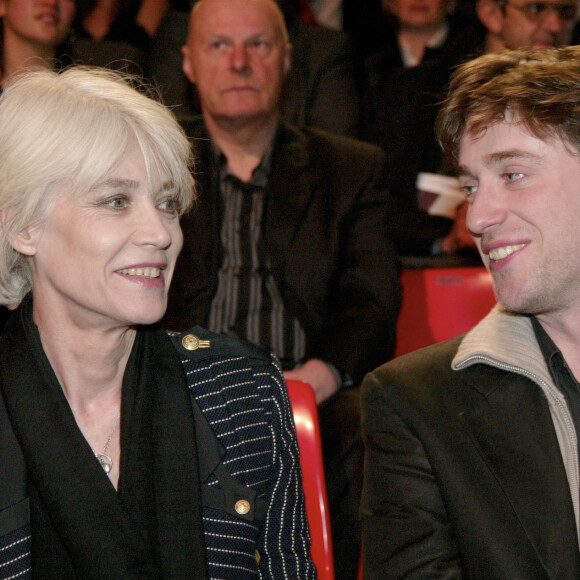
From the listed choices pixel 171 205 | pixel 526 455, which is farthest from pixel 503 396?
pixel 171 205

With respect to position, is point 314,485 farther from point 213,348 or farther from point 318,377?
point 318,377

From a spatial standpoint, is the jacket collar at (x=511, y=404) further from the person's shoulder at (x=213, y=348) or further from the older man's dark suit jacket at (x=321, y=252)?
the older man's dark suit jacket at (x=321, y=252)

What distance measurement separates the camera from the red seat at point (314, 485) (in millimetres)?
2027

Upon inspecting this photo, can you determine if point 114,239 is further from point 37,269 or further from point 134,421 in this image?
point 134,421

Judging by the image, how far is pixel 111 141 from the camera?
1.88 metres

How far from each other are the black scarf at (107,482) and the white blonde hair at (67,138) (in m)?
0.30

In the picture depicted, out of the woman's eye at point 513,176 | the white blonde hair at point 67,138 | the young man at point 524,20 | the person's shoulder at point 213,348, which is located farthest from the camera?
the young man at point 524,20

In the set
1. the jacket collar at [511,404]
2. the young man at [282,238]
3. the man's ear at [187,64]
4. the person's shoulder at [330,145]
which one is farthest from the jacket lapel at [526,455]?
the man's ear at [187,64]

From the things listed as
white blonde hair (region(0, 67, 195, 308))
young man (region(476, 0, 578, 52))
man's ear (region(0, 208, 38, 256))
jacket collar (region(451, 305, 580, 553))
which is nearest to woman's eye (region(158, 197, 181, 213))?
white blonde hair (region(0, 67, 195, 308))

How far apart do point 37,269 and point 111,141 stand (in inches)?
13.1

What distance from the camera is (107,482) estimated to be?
1.80 m

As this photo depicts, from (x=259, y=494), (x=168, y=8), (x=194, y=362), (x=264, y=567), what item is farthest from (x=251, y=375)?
(x=168, y=8)

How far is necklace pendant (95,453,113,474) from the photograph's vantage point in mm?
1874

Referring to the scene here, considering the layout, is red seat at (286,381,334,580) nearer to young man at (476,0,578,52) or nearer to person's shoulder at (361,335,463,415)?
person's shoulder at (361,335,463,415)
